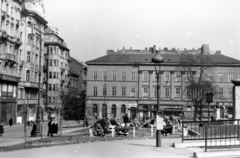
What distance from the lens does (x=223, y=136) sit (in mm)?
16766

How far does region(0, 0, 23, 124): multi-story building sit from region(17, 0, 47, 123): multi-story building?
2414 mm

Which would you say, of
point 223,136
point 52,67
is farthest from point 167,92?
point 223,136

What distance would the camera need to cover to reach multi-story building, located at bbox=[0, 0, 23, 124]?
5181 centimetres

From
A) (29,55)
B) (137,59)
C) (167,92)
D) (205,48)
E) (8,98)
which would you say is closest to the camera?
(8,98)

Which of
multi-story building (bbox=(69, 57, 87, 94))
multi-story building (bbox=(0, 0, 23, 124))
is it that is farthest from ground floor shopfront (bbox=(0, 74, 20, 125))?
multi-story building (bbox=(69, 57, 87, 94))

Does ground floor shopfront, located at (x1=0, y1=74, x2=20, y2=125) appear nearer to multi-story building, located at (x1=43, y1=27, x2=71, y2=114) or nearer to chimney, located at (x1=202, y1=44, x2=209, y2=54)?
multi-story building, located at (x1=43, y1=27, x2=71, y2=114)

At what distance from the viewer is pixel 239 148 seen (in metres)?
16.0

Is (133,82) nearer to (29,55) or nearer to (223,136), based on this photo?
(29,55)

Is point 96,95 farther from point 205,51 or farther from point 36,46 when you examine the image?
point 205,51

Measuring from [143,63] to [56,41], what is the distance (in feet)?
66.1

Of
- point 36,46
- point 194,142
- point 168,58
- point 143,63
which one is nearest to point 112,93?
point 143,63

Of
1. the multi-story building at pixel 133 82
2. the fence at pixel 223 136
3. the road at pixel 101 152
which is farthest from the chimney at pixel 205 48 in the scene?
the road at pixel 101 152

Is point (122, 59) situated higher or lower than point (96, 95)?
higher

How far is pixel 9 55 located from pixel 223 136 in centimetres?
4369
